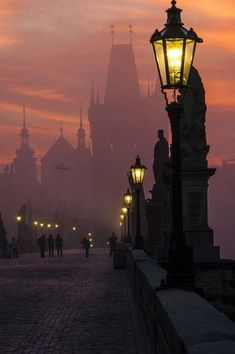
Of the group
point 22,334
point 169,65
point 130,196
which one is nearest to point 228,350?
point 169,65

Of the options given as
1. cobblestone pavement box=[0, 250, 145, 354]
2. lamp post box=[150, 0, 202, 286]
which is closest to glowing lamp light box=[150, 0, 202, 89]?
lamp post box=[150, 0, 202, 286]

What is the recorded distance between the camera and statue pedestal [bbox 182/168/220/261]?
20.5m

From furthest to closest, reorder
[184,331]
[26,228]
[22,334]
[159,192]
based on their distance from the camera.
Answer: [26,228] < [159,192] < [22,334] < [184,331]

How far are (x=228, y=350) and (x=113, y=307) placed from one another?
42.3 ft

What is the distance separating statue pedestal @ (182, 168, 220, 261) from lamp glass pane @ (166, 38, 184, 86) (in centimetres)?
1005

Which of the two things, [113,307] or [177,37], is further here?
[113,307]

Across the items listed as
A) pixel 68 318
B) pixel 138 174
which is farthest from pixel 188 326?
pixel 138 174

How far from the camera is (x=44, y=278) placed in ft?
94.8

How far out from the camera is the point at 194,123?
71.7ft

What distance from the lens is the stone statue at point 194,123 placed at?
21.6 meters

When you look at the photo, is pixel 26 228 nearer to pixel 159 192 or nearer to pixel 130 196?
pixel 130 196

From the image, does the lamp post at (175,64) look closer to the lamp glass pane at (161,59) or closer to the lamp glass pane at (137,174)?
the lamp glass pane at (161,59)

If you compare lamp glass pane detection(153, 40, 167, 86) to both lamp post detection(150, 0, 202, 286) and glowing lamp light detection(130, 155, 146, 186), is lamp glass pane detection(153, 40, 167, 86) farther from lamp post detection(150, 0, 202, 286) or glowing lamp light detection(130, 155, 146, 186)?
glowing lamp light detection(130, 155, 146, 186)

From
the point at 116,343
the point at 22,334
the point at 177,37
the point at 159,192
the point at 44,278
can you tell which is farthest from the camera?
the point at 159,192
